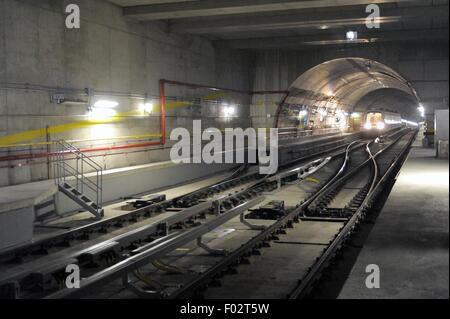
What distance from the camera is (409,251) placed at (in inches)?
219

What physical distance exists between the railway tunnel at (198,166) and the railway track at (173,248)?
0.12ft

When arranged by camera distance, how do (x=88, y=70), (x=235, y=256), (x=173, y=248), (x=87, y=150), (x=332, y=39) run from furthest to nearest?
(x=332, y=39) < (x=88, y=70) < (x=87, y=150) < (x=235, y=256) < (x=173, y=248)

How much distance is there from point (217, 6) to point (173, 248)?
9.59 metres

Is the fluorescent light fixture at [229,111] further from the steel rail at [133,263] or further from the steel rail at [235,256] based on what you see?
the steel rail at [133,263]

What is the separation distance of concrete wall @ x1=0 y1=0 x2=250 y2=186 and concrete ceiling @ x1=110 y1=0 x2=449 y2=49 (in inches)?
34.1

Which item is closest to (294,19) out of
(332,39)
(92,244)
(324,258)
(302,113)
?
(332,39)

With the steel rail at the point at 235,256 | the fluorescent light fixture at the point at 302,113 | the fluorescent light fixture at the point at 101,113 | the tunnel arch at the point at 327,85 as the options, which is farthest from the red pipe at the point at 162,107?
the fluorescent light fixture at the point at 302,113

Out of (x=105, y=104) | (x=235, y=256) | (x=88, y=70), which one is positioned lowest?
(x=235, y=256)

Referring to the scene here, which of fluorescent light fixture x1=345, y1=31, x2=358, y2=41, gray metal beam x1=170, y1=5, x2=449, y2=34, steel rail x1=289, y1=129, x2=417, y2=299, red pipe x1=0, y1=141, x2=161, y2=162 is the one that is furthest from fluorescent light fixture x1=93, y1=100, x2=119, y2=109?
fluorescent light fixture x1=345, y1=31, x2=358, y2=41

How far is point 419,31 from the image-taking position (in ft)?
68.2

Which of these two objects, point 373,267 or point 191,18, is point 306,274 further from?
point 191,18

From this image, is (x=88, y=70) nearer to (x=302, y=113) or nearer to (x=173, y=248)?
(x=173, y=248)

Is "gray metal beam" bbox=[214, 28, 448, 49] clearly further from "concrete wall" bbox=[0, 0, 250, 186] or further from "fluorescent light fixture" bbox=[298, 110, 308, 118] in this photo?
"fluorescent light fixture" bbox=[298, 110, 308, 118]

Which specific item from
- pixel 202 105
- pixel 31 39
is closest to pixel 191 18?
pixel 202 105
